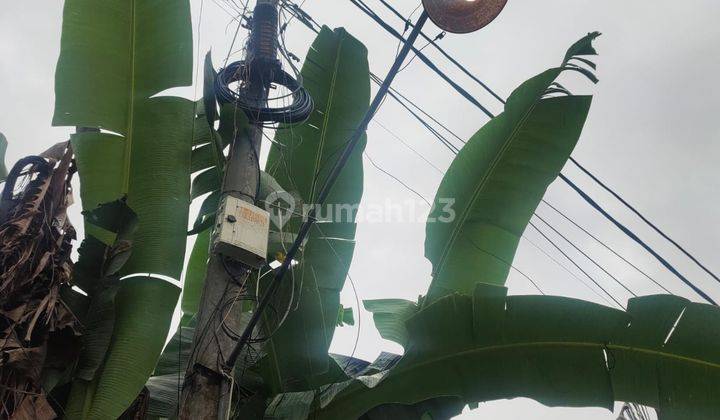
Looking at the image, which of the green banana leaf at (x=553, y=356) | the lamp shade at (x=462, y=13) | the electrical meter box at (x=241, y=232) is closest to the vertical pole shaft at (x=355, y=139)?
the lamp shade at (x=462, y=13)

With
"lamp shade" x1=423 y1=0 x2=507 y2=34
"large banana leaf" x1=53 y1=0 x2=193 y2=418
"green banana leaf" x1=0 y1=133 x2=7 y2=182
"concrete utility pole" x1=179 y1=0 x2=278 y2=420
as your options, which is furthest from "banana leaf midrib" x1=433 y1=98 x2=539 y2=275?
"green banana leaf" x1=0 y1=133 x2=7 y2=182

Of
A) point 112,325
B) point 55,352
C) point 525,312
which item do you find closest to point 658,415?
point 525,312

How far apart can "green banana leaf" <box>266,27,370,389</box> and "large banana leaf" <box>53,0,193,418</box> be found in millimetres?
608

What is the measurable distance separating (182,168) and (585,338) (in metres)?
2.38

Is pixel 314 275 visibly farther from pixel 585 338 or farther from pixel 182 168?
pixel 585 338

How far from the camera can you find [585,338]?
341cm

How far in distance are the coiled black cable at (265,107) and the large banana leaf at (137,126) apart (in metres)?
0.26

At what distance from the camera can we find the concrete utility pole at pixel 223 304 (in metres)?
2.84

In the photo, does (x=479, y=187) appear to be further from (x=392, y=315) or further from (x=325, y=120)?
(x=325, y=120)

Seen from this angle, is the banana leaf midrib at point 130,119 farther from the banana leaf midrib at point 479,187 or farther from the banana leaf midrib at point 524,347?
the banana leaf midrib at point 479,187

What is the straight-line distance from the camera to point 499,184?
401 cm

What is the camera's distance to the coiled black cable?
3.63m

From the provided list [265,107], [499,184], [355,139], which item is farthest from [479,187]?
[355,139]

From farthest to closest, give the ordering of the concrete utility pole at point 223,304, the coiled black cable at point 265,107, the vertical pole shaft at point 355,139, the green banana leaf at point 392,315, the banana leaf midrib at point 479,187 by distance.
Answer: the banana leaf midrib at point 479,187, the green banana leaf at point 392,315, the coiled black cable at point 265,107, the concrete utility pole at point 223,304, the vertical pole shaft at point 355,139
